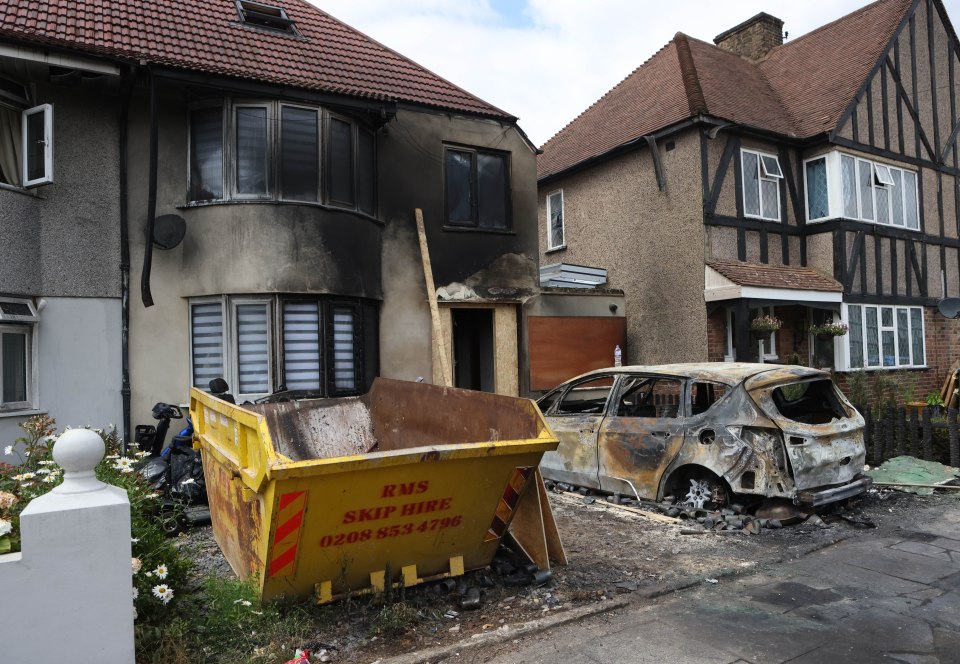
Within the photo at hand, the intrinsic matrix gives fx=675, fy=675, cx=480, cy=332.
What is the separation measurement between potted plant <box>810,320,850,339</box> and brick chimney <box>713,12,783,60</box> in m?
8.23

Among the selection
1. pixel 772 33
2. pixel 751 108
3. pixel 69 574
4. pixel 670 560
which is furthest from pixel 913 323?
pixel 69 574

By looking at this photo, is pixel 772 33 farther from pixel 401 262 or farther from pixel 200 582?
pixel 200 582

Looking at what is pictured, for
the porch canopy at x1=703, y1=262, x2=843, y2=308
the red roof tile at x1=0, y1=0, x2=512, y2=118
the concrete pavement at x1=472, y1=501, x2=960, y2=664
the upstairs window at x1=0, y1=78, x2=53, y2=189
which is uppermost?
the red roof tile at x1=0, y1=0, x2=512, y2=118

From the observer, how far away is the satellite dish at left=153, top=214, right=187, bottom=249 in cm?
878

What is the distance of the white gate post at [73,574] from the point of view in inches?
114

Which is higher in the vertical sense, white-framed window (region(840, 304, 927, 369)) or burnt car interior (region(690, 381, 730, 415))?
white-framed window (region(840, 304, 927, 369))

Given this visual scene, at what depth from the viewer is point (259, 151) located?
8.98m

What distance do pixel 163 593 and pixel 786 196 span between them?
552 inches

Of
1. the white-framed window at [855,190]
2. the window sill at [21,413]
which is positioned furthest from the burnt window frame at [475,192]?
the white-framed window at [855,190]

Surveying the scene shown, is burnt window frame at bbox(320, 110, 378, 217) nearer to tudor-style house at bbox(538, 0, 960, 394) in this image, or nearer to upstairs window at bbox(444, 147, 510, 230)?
upstairs window at bbox(444, 147, 510, 230)

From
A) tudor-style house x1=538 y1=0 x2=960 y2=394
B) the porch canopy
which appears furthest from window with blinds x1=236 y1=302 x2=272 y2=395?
the porch canopy

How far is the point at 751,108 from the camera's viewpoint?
14.3 m

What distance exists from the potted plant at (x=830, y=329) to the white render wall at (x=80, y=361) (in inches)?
493

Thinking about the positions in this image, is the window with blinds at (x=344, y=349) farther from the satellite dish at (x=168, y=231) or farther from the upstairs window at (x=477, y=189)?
the upstairs window at (x=477, y=189)
